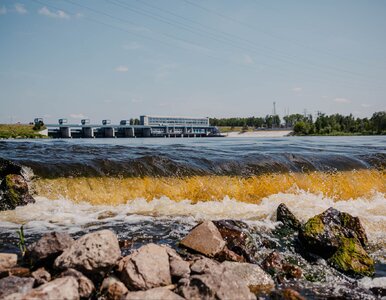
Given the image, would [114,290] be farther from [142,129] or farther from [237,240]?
[142,129]

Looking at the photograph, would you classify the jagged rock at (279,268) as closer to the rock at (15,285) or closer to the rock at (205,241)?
the rock at (205,241)

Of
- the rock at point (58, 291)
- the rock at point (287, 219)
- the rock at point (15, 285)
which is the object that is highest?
the rock at point (58, 291)

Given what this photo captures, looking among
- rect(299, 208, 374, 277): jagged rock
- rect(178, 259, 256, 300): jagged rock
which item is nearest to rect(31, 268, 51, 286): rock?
rect(178, 259, 256, 300): jagged rock

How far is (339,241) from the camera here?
756 cm

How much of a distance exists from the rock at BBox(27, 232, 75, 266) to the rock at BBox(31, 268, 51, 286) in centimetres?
32

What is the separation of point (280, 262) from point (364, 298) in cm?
167

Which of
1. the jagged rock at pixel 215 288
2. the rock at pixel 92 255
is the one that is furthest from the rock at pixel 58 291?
the jagged rock at pixel 215 288

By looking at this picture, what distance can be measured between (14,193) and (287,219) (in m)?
9.19

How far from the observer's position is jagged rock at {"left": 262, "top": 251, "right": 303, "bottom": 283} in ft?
21.7

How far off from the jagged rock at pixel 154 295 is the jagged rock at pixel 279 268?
2.67 meters

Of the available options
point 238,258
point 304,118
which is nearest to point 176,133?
point 304,118

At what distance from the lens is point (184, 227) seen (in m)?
9.56

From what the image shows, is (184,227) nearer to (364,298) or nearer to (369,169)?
(364,298)

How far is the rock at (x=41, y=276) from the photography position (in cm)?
518
